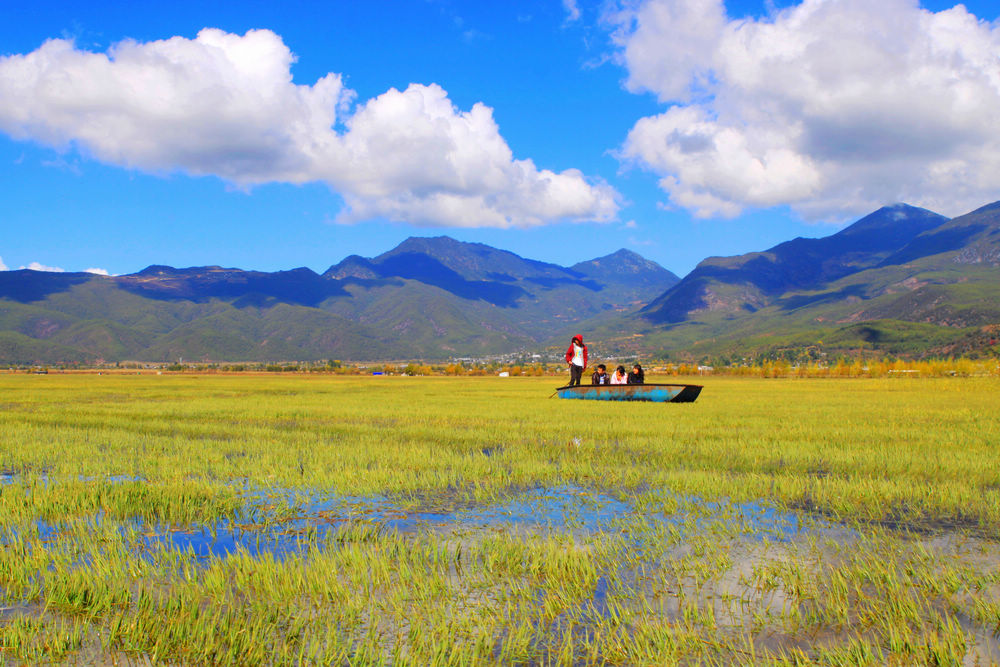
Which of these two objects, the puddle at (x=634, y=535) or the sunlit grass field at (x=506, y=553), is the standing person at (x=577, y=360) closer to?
the sunlit grass field at (x=506, y=553)

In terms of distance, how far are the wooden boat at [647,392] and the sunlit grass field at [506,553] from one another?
32.6 ft

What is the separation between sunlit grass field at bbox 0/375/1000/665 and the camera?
3941mm

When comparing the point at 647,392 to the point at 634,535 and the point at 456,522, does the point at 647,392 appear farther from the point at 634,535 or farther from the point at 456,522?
the point at 634,535

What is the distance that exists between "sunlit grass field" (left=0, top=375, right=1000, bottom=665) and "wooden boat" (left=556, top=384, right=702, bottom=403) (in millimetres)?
9923

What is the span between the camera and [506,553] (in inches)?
223

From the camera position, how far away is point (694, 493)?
8.19m

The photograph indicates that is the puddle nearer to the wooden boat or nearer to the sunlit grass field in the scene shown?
the sunlit grass field

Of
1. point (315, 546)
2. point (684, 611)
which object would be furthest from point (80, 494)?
point (684, 611)

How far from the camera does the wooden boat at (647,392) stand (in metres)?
22.5

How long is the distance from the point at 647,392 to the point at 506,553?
18.1 metres

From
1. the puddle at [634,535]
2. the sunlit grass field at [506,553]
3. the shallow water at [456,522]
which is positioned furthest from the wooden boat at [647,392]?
the shallow water at [456,522]

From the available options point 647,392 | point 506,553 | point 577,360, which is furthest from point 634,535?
point 577,360

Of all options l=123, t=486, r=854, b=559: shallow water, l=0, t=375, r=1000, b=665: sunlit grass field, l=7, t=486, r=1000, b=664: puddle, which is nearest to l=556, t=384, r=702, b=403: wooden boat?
l=0, t=375, r=1000, b=665: sunlit grass field

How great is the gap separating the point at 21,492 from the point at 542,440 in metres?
8.75
